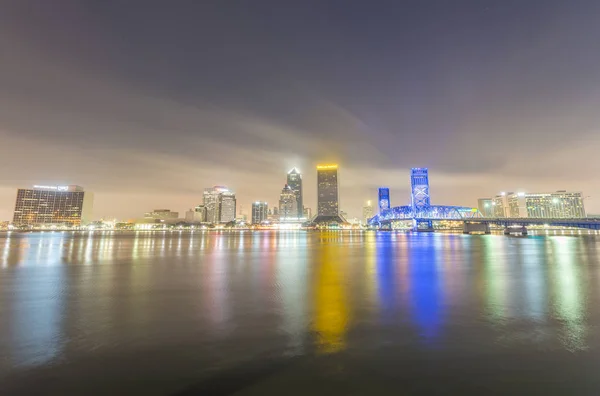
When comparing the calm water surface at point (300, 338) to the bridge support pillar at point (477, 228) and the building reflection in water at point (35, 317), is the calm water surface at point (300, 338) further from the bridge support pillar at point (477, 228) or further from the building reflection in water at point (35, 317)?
the bridge support pillar at point (477, 228)

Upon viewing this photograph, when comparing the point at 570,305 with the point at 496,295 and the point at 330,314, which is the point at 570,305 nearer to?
the point at 496,295

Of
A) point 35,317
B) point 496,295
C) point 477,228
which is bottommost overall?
point 35,317

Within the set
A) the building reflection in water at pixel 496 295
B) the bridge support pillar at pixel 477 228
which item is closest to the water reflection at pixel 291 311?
the building reflection in water at pixel 496 295

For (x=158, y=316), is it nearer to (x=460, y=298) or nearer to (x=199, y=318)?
(x=199, y=318)

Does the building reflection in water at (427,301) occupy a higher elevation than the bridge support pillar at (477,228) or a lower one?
lower

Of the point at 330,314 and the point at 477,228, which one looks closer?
the point at 330,314

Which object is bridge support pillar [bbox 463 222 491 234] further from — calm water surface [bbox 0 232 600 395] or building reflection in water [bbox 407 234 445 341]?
calm water surface [bbox 0 232 600 395]

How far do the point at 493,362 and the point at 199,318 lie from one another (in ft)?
35.9

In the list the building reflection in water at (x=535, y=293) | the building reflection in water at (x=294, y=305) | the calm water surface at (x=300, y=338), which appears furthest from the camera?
the building reflection in water at (x=535, y=293)

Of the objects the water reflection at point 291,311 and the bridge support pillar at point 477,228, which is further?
the bridge support pillar at point 477,228

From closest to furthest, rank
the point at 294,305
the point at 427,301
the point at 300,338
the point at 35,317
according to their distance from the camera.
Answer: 1. the point at 300,338
2. the point at 35,317
3. the point at 294,305
4. the point at 427,301

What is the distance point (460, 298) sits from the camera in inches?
636

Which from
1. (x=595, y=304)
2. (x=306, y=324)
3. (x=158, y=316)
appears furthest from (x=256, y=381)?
(x=595, y=304)

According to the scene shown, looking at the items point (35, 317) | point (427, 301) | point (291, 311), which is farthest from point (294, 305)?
point (35, 317)
